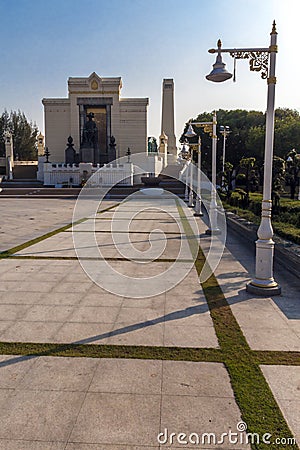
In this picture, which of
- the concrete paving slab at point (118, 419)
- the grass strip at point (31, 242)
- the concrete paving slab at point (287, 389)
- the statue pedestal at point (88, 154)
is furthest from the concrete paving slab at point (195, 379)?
the statue pedestal at point (88, 154)

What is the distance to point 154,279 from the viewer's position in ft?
24.5

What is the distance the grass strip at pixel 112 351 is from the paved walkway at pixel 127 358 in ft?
0.07

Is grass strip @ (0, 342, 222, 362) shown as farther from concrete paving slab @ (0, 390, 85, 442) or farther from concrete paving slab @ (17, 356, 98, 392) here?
concrete paving slab @ (0, 390, 85, 442)

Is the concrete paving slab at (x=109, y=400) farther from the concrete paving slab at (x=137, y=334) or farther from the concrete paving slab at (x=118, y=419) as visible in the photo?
the concrete paving slab at (x=137, y=334)

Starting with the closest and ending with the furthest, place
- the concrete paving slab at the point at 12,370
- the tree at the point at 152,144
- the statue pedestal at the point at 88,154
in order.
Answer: the concrete paving slab at the point at 12,370
the statue pedestal at the point at 88,154
the tree at the point at 152,144

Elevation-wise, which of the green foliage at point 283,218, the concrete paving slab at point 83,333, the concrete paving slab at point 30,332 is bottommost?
the concrete paving slab at point 83,333

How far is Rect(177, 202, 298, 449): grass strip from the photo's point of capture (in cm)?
314

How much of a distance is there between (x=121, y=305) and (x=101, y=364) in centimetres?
185

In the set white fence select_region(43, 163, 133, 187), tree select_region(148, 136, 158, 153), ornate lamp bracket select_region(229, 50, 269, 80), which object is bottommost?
white fence select_region(43, 163, 133, 187)

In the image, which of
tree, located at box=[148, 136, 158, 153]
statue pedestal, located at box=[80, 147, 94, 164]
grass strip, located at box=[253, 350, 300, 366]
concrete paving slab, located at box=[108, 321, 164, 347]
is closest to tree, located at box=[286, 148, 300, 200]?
concrete paving slab, located at box=[108, 321, 164, 347]

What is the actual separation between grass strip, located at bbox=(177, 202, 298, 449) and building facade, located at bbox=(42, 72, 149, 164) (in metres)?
47.9

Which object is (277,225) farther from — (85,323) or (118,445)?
(118,445)

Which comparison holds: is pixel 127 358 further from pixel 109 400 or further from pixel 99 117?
pixel 99 117

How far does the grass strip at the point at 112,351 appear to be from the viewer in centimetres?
430
